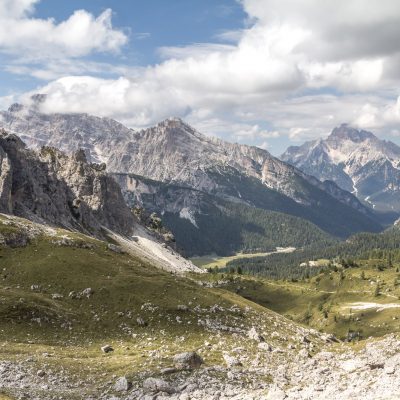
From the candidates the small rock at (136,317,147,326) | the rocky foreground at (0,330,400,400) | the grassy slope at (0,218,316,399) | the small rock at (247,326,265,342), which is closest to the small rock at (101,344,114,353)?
the grassy slope at (0,218,316,399)

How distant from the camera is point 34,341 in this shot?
58.4 metres

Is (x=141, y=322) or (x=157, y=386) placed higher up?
(x=157, y=386)

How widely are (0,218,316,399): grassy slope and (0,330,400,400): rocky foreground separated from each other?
1021mm

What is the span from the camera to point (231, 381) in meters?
46.3

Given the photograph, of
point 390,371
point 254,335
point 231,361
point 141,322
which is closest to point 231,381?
point 231,361

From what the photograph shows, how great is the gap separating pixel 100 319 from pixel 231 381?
99.5ft

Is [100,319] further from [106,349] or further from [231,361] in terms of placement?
[231,361]

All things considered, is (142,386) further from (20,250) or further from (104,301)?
(20,250)

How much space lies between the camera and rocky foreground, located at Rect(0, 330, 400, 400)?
3527cm

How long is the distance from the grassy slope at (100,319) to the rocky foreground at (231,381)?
1021mm

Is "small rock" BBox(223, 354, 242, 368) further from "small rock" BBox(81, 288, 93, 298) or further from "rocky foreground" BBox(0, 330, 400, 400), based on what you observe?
"small rock" BBox(81, 288, 93, 298)

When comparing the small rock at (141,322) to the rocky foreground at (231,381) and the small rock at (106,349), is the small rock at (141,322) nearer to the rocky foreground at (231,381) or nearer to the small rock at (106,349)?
the small rock at (106,349)

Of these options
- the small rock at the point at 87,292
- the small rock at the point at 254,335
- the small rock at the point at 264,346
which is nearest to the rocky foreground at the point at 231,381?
the small rock at the point at 264,346

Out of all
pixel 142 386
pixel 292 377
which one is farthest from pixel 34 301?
pixel 292 377
